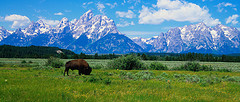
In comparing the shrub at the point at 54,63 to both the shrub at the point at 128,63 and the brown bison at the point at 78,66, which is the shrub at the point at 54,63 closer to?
the shrub at the point at 128,63

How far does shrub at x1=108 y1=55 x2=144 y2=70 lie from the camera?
4266 cm

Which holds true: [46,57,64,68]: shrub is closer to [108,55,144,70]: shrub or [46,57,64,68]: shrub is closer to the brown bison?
[108,55,144,70]: shrub

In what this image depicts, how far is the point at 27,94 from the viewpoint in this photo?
31.3 feet

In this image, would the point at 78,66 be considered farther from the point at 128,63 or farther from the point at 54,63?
the point at 54,63

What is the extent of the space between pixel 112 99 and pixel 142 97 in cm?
163

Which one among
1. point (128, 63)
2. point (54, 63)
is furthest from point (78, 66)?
point (54, 63)

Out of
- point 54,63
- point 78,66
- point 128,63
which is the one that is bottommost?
point 128,63

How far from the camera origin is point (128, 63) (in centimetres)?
4297

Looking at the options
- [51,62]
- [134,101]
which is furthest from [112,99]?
[51,62]

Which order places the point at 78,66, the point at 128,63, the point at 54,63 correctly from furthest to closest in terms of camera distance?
the point at 54,63 → the point at 128,63 → the point at 78,66

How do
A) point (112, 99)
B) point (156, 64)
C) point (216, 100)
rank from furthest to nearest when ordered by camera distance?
point (156, 64), point (216, 100), point (112, 99)

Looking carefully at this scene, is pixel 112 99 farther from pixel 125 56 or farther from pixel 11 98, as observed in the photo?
pixel 125 56

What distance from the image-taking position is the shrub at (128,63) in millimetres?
42656

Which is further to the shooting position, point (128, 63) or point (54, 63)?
point (54, 63)
